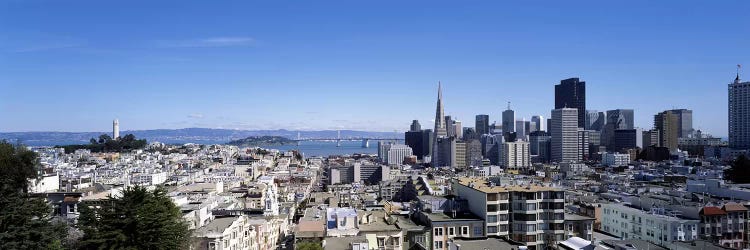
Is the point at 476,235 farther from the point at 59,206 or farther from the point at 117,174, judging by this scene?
the point at 117,174

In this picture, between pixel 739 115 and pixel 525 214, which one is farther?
pixel 739 115

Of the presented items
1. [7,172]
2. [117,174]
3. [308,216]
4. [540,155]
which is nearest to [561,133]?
[540,155]

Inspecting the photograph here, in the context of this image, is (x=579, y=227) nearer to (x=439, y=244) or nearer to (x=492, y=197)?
(x=492, y=197)

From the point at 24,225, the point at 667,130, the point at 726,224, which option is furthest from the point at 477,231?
the point at 667,130

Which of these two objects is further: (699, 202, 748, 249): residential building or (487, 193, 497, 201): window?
(699, 202, 748, 249): residential building

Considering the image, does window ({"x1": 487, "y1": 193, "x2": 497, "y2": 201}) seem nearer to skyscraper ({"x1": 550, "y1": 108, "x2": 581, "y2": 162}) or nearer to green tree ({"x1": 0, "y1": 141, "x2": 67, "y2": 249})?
green tree ({"x1": 0, "y1": 141, "x2": 67, "y2": 249})

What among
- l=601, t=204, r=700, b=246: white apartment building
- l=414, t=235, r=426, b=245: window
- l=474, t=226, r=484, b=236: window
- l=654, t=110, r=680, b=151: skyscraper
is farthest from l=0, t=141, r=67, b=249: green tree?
l=654, t=110, r=680, b=151: skyscraper
